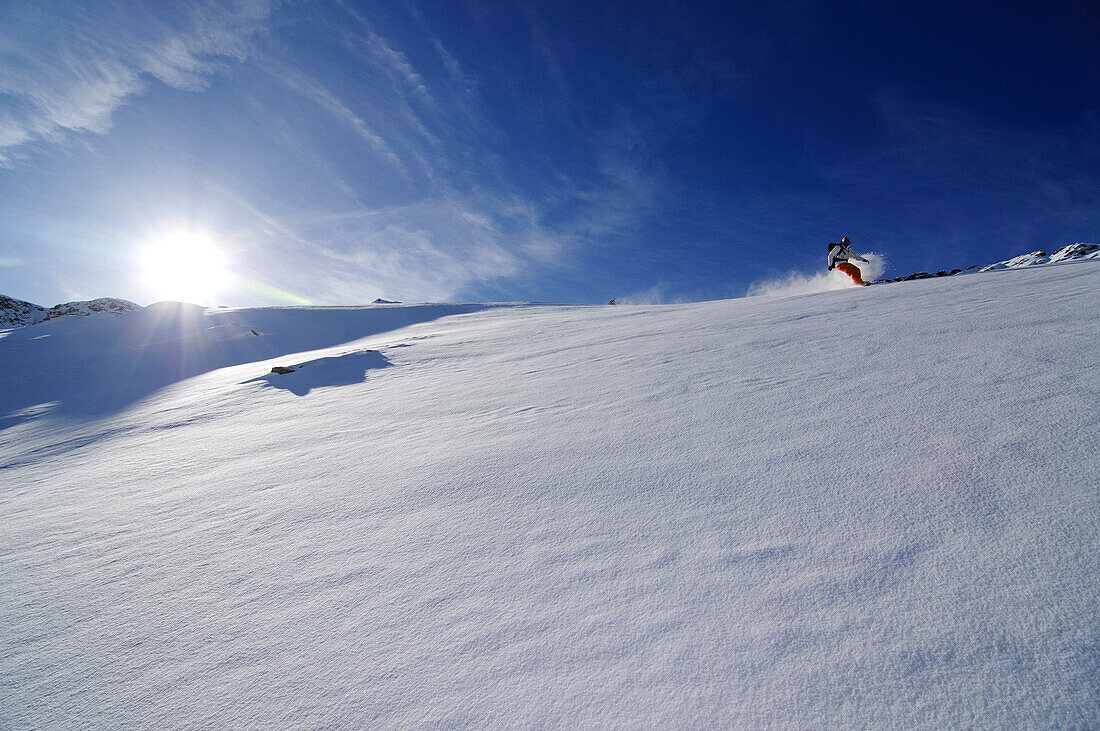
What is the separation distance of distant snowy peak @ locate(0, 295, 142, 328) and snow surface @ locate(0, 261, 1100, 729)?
91.6 feet

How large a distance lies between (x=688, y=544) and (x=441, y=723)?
0.95 m

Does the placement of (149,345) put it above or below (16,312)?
below

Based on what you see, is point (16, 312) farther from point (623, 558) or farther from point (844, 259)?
Result: point (844, 259)

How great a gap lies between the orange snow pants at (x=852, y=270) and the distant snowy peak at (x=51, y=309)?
30702 millimetres

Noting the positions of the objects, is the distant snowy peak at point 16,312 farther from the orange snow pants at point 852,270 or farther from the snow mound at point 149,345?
the orange snow pants at point 852,270

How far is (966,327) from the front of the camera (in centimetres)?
350

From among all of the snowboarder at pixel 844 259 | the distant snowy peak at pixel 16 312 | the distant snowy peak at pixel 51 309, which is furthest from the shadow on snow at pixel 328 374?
the distant snowy peak at pixel 16 312

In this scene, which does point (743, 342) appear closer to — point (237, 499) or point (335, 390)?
point (237, 499)

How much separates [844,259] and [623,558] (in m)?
10.4

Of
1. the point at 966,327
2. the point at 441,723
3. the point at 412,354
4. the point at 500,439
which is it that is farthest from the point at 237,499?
the point at 966,327

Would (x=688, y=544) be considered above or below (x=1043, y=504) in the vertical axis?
below

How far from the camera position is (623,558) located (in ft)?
4.95

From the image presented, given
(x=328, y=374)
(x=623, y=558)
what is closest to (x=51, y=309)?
(x=328, y=374)

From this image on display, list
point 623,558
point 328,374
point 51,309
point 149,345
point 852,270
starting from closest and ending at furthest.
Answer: point 623,558 → point 328,374 → point 852,270 → point 149,345 → point 51,309
